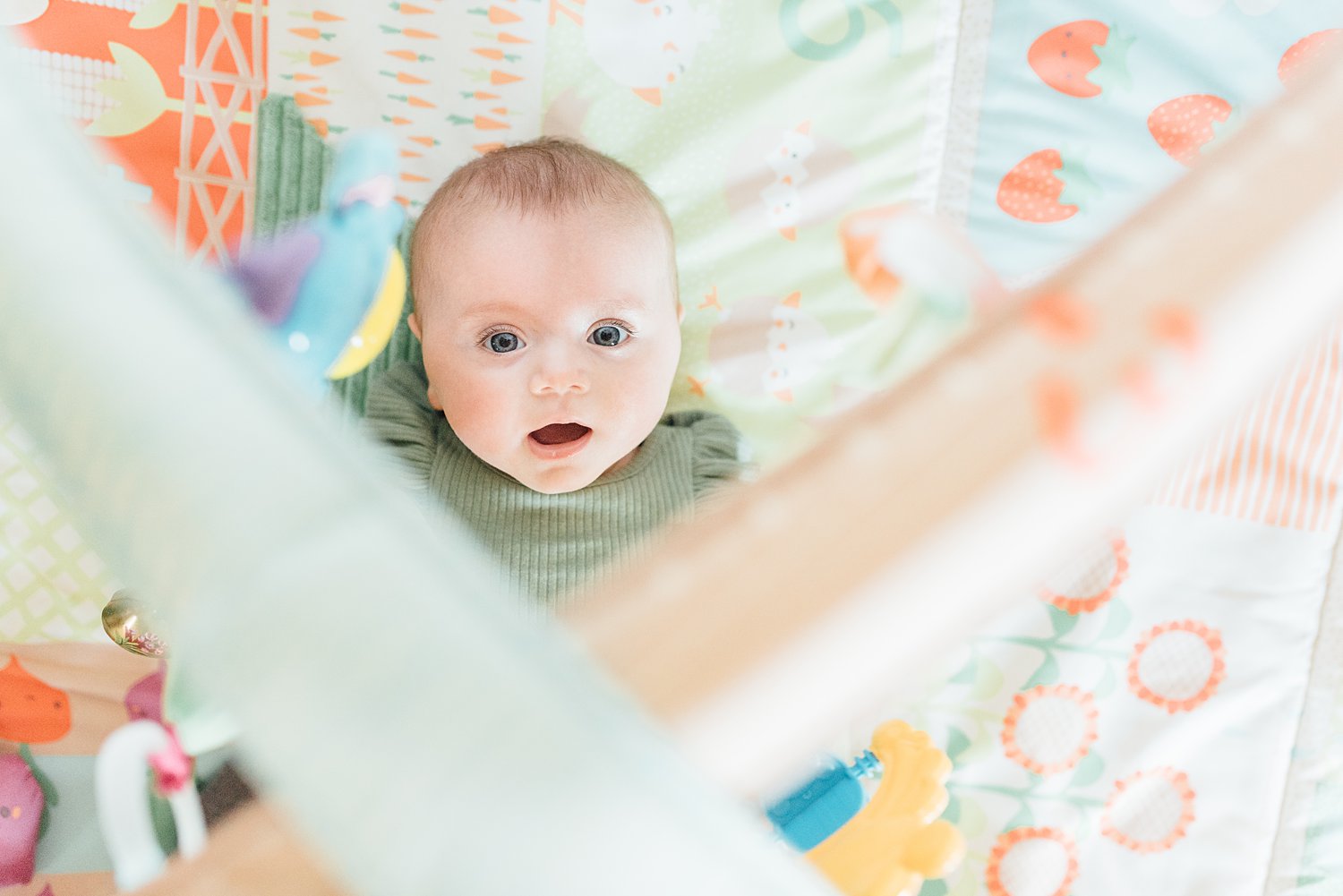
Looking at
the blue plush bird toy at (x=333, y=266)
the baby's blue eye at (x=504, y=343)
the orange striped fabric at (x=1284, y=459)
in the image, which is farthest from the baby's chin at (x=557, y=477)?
the orange striped fabric at (x=1284, y=459)

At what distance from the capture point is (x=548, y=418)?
895 millimetres

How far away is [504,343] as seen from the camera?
91cm

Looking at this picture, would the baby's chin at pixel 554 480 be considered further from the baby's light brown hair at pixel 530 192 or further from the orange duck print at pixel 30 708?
the orange duck print at pixel 30 708

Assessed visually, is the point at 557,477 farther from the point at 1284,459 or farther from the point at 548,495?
the point at 1284,459

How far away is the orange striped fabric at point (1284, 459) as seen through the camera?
99cm

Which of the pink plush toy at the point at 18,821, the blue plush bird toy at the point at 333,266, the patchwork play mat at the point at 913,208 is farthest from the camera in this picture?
the patchwork play mat at the point at 913,208

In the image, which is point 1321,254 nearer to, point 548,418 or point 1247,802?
point 548,418

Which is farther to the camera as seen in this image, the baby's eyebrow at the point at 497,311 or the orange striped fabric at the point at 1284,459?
the orange striped fabric at the point at 1284,459

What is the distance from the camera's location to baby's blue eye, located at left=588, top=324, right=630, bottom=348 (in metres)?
0.91

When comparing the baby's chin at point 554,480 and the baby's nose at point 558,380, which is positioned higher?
the baby's nose at point 558,380

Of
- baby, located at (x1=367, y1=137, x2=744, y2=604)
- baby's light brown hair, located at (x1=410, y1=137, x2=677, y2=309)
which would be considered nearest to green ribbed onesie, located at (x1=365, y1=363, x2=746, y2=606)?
baby, located at (x1=367, y1=137, x2=744, y2=604)

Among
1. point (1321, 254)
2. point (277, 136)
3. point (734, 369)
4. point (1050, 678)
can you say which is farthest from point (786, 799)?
point (277, 136)

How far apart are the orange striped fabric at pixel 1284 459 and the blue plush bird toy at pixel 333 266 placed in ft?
2.42

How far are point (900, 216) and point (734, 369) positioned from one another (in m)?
0.67
